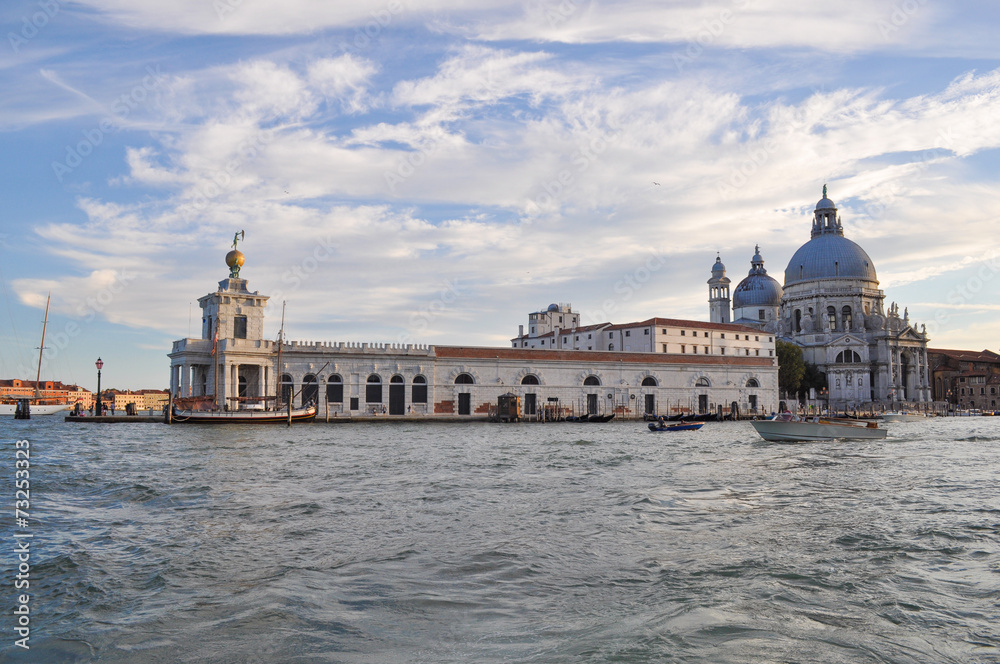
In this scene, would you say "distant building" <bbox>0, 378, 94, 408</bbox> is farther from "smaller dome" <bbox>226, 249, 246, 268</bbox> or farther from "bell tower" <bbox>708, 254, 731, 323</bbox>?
"bell tower" <bbox>708, 254, 731, 323</bbox>

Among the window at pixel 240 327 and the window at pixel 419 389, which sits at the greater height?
the window at pixel 240 327

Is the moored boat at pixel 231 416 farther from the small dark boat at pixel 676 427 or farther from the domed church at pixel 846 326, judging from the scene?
the domed church at pixel 846 326

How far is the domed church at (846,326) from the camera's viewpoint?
71688 millimetres

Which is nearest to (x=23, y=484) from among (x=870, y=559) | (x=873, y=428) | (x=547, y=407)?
(x=870, y=559)

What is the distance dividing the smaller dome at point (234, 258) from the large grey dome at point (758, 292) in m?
61.2

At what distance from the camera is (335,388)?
139ft

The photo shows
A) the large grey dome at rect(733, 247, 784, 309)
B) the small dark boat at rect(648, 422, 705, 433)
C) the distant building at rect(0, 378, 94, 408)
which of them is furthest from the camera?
the large grey dome at rect(733, 247, 784, 309)

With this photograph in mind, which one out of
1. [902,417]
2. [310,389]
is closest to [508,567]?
[310,389]

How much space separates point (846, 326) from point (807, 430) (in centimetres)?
5230

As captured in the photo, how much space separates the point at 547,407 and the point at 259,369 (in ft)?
57.5

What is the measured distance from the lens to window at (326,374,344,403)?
42125 millimetres

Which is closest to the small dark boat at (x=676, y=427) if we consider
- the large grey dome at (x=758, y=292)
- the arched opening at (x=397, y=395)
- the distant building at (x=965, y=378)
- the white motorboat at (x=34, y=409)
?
the arched opening at (x=397, y=395)

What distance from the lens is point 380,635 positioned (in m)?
5.41

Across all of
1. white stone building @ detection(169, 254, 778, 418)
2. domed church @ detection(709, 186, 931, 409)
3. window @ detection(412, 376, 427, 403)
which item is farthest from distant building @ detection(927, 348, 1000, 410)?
window @ detection(412, 376, 427, 403)
